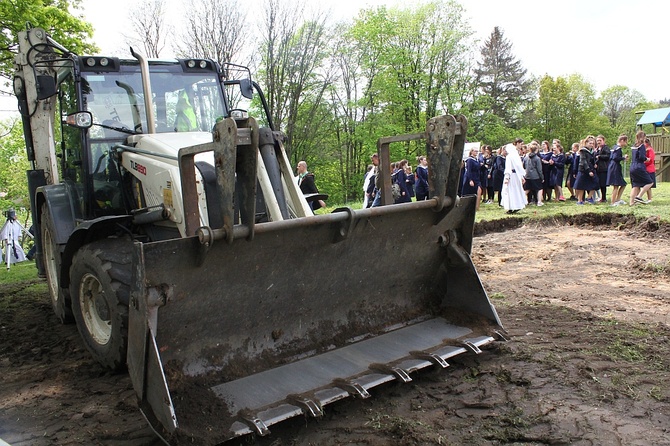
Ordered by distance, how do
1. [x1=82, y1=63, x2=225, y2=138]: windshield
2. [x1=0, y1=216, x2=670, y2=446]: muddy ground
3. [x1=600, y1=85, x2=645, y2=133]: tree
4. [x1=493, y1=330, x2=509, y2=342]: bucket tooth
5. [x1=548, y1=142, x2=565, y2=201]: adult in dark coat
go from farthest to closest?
[x1=600, y1=85, x2=645, y2=133]: tree < [x1=548, y1=142, x2=565, y2=201]: adult in dark coat < [x1=82, y1=63, x2=225, y2=138]: windshield < [x1=493, y1=330, x2=509, y2=342]: bucket tooth < [x1=0, y1=216, x2=670, y2=446]: muddy ground

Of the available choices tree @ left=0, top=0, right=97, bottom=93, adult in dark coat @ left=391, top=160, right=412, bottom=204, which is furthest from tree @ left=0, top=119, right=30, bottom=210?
adult in dark coat @ left=391, top=160, right=412, bottom=204

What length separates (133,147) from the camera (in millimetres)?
5234

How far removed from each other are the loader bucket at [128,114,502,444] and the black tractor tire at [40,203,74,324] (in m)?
2.42

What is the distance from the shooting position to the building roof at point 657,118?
31.1 metres

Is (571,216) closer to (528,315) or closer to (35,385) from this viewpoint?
(528,315)

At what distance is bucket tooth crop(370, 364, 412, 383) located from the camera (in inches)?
154

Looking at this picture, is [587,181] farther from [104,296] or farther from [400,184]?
[104,296]

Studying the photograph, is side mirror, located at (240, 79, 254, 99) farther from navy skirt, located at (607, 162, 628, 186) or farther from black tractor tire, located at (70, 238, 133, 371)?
navy skirt, located at (607, 162, 628, 186)

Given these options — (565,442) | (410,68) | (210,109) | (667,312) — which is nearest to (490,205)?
(667,312)

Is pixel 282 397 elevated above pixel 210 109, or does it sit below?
below

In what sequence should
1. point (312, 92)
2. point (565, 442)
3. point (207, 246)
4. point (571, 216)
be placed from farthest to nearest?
point (312, 92) < point (571, 216) < point (207, 246) < point (565, 442)

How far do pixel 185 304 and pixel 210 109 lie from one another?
2764mm

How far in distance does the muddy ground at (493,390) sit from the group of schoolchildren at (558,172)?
7832 mm

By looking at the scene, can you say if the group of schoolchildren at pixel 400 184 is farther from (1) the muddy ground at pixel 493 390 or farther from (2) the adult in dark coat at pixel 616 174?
(1) the muddy ground at pixel 493 390
